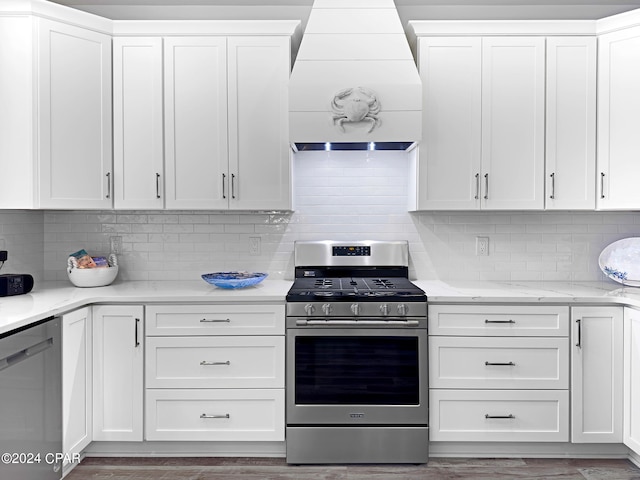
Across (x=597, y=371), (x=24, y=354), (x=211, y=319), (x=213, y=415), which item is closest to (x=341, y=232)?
(x=211, y=319)

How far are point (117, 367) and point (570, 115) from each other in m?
2.94

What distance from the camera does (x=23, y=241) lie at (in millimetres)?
3146

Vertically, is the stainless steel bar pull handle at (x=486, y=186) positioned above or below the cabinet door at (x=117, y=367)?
above

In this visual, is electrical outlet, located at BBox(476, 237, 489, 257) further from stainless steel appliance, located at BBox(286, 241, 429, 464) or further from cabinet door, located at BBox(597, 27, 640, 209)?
stainless steel appliance, located at BBox(286, 241, 429, 464)

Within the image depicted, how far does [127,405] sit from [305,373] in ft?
3.20

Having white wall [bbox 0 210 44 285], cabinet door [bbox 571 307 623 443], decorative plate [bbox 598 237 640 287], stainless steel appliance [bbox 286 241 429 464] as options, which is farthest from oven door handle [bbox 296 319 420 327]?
white wall [bbox 0 210 44 285]

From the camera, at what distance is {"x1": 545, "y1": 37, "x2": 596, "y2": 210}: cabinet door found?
2965 millimetres

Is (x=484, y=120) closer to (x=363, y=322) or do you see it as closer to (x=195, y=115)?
(x=363, y=322)

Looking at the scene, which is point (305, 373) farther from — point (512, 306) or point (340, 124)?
point (340, 124)

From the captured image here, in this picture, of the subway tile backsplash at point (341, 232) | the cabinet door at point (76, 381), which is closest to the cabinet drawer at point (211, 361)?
the cabinet door at point (76, 381)

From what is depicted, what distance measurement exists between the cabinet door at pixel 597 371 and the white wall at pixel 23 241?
3.24 meters

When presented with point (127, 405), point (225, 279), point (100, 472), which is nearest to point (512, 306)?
point (225, 279)

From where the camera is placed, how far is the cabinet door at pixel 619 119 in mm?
2863

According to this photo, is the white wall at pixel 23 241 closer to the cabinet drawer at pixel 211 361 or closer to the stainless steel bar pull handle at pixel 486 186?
the cabinet drawer at pixel 211 361
